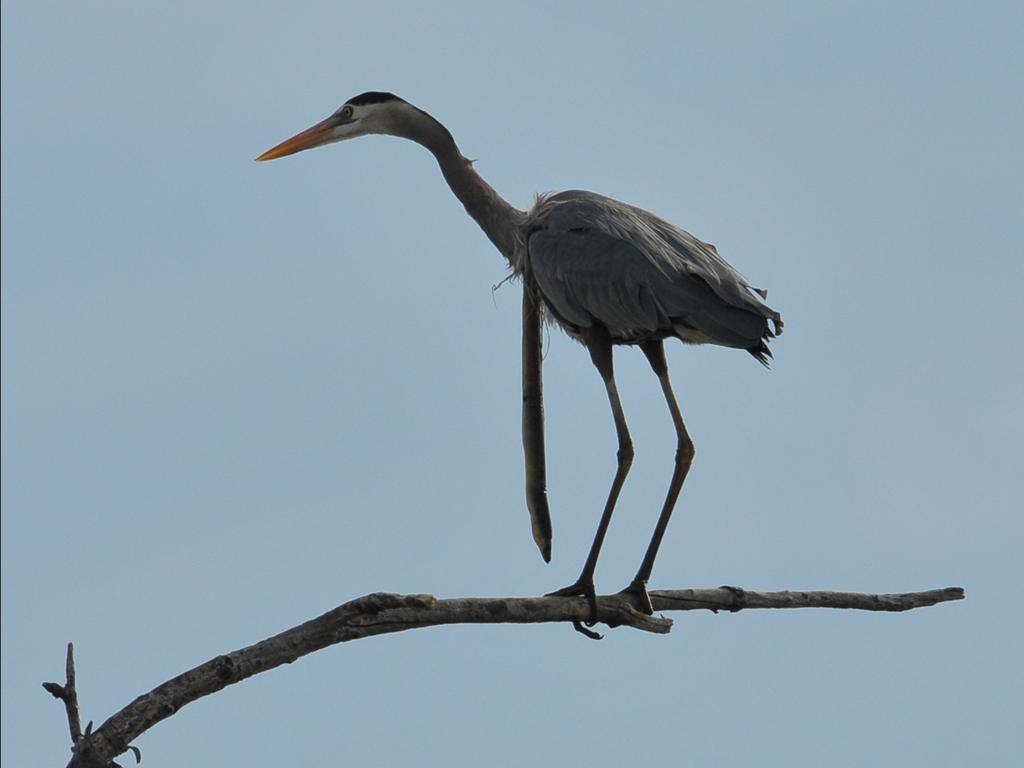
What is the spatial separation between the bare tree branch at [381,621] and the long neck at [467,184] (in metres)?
2.71

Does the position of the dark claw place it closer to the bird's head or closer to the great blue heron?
the great blue heron

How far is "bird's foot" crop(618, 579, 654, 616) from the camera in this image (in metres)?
6.91

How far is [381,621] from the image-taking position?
506 cm

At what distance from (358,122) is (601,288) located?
2213 mm

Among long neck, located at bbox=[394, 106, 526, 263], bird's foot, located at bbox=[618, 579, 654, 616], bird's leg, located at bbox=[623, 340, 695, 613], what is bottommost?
bird's foot, located at bbox=[618, 579, 654, 616]

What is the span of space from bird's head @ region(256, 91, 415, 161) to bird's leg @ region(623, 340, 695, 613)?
7.19 feet

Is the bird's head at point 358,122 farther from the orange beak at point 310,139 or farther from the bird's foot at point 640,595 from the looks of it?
the bird's foot at point 640,595

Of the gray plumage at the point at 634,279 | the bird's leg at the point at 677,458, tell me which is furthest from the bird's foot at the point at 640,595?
the gray plumage at the point at 634,279

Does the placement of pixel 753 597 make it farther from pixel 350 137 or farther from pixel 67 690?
pixel 350 137

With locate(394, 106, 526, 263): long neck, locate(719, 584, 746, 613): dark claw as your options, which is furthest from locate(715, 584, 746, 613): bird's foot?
locate(394, 106, 526, 263): long neck

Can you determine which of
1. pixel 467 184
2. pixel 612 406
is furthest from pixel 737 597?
pixel 467 184

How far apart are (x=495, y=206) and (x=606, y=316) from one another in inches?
53.6

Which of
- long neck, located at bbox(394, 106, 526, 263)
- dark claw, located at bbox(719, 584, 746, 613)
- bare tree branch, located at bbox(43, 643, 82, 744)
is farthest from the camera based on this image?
long neck, located at bbox(394, 106, 526, 263)

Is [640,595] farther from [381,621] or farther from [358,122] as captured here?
[358,122]
